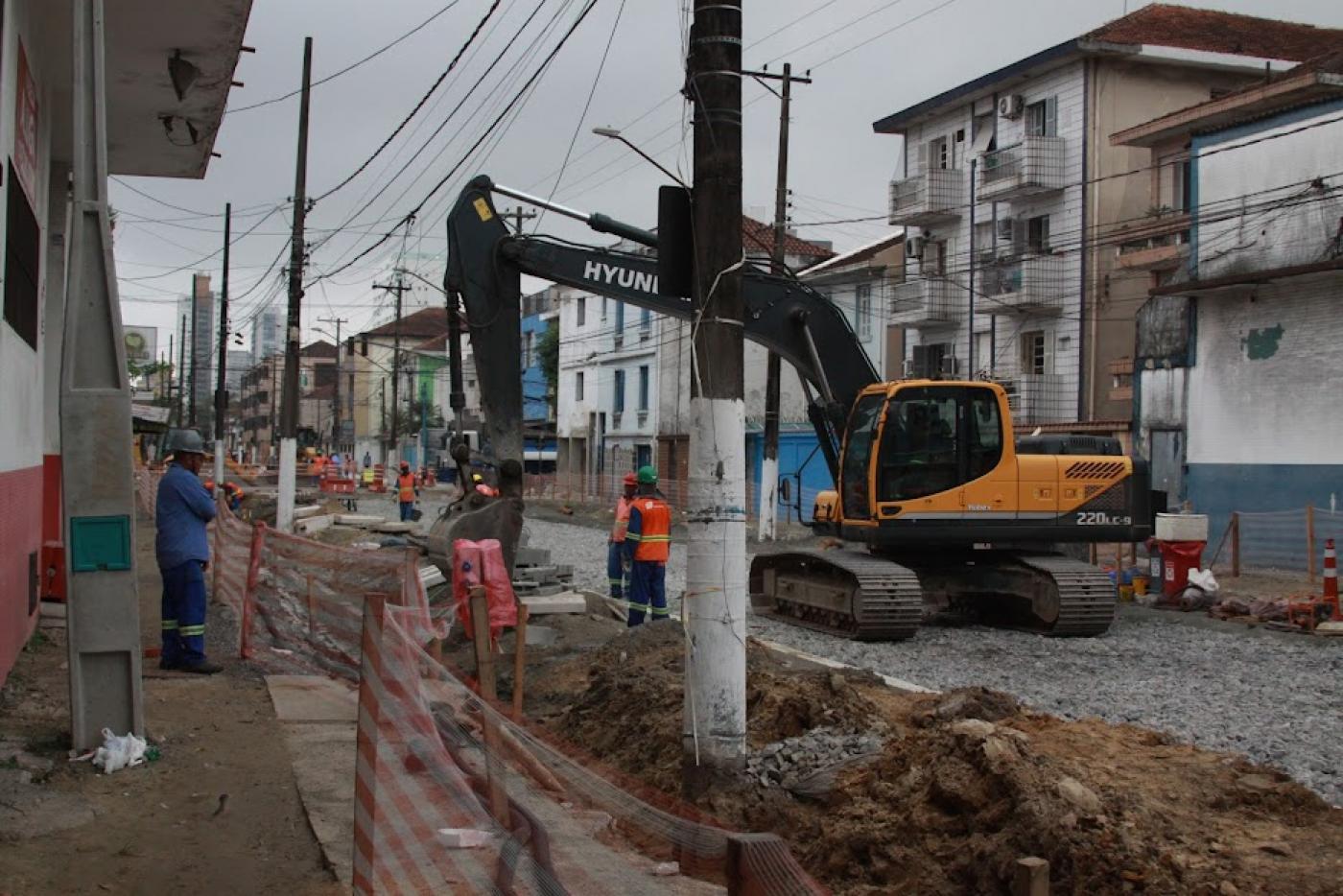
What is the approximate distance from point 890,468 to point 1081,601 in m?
2.51

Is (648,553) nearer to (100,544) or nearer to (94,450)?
(100,544)

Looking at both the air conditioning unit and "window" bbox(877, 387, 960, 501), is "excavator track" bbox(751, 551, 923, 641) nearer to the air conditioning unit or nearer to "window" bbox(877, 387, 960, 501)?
"window" bbox(877, 387, 960, 501)

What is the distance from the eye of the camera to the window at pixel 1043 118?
37031 mm

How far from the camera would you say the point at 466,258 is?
14.0m

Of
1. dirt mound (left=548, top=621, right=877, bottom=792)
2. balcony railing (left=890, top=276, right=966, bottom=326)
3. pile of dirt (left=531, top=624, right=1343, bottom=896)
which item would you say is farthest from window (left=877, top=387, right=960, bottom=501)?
balcony railing (left=890, top=276, right=966, bottom=326)

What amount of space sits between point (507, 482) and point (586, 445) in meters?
49.8

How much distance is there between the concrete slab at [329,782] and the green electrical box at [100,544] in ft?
4.85

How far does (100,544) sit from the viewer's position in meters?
6.88

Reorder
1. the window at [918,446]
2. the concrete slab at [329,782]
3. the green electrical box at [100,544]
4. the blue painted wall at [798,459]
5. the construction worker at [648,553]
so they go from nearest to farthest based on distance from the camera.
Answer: the concrete slab at [329,782] < the green electrical box at [100,544] < the construction worker at [648,553] < the window at [918,446] < the blue painted wall at [798,459]

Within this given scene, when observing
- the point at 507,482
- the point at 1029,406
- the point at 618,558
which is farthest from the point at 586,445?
the point at 507,482

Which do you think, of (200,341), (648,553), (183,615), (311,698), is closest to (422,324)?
(200,341)

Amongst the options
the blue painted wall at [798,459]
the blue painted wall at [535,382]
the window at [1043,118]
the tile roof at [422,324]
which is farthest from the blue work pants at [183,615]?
the tile roof at [422,324]

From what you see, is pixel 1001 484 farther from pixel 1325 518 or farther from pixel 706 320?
pixel 1325 518

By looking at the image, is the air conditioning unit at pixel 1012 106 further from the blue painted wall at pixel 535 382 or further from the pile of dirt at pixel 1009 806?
the blue painted wall at pixel 535 382
